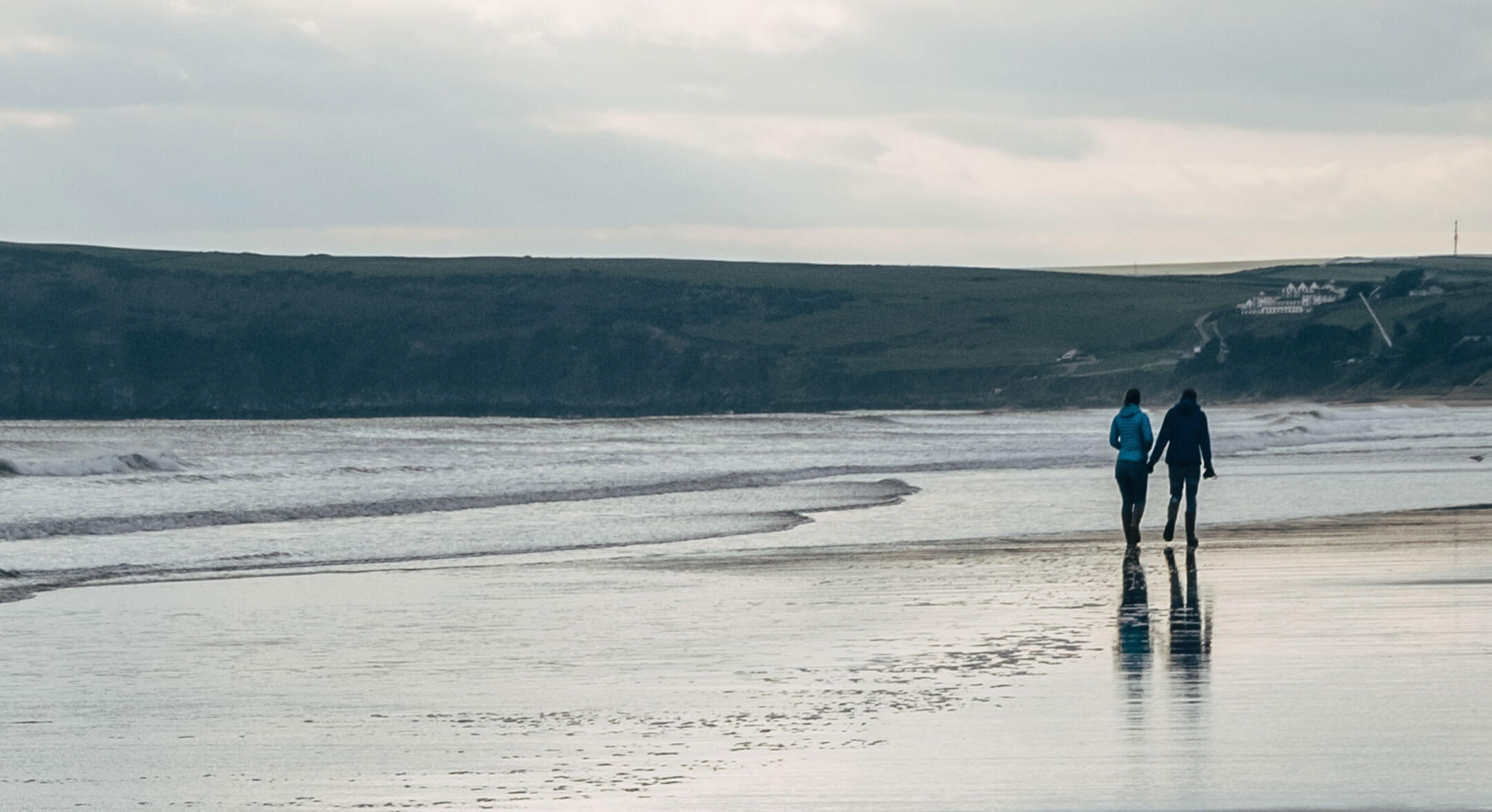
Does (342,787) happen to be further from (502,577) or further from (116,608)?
(502,577)

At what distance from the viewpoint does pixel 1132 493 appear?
→ 690 inches

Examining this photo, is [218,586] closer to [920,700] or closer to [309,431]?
[920,700]

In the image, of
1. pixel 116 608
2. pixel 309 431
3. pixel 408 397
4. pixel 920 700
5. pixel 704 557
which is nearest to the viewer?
pixel 920 700

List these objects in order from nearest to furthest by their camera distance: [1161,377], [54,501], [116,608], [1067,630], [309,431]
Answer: [1067,630] < [116,608] < [54,501] < [309,431] < [1161,377]

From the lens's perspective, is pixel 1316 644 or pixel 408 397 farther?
pixel 408 397

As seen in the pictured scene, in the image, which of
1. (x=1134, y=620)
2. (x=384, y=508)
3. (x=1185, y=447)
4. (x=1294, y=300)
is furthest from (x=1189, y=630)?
(x=1294, y=300)

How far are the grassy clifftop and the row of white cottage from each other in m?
2.13

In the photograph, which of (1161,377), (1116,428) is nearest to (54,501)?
(1116,428)

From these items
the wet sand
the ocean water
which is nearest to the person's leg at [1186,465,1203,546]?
the ocean water

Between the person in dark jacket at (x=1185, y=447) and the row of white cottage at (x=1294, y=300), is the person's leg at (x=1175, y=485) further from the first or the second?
the row of white cottage at (x=1294, y=300)

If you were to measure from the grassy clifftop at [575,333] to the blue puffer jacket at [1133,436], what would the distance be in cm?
10524

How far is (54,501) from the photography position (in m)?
26.0

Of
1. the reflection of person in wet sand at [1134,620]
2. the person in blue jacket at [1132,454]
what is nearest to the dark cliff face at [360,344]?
the person in blue jacket at [1132,454]

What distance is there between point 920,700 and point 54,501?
19.9 m
